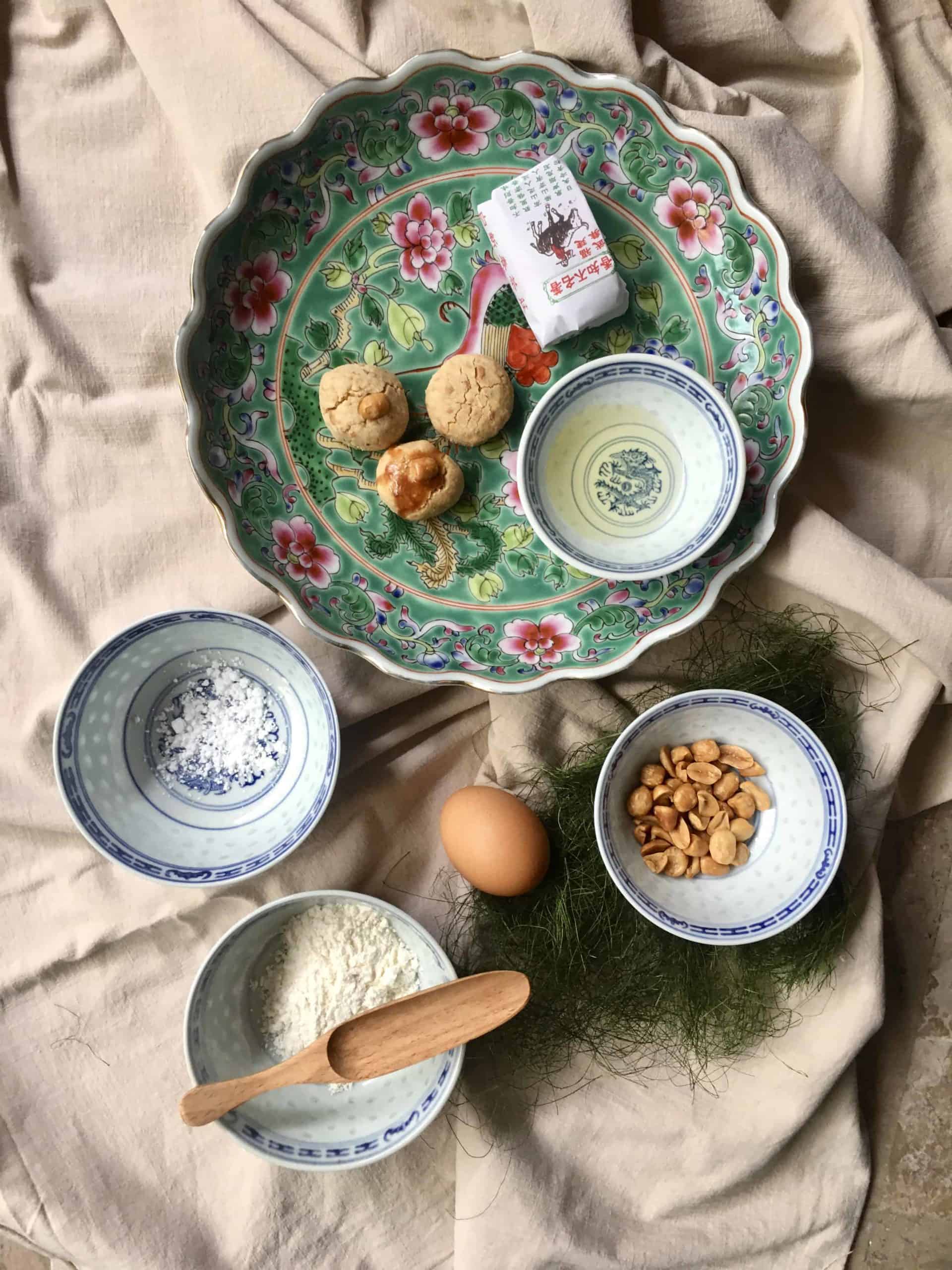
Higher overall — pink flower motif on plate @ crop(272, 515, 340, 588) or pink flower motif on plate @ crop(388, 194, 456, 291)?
pink flower motif on plate @ crop(388, 194, 456, 291)

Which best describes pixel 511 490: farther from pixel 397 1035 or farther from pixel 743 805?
pixel 397 1035

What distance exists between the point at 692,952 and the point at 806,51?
1287mm

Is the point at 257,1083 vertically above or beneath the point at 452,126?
beneath

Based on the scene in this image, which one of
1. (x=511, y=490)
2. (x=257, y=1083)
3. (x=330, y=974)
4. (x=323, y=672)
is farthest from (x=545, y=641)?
(x=257, y=1083)

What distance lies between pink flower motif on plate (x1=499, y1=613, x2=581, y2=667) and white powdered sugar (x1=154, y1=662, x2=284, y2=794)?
35 centimetres

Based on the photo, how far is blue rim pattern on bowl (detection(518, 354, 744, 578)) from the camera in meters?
1.14

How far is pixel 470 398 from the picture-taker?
119 cm

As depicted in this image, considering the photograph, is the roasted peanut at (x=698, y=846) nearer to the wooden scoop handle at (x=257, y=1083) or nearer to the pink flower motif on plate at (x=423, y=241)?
the wooden scoop handle at (x=257, y=1083)

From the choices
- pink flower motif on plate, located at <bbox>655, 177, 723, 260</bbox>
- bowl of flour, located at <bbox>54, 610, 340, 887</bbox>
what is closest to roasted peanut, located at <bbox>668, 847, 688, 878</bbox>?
bowl of flour, located at <bbox>54, 610, 340, 887</bbox>

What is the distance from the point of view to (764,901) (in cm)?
123

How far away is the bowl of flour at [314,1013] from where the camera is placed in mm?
1227

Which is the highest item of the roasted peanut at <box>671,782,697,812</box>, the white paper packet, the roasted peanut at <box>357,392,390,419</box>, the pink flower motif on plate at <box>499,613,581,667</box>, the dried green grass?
the white paper packet

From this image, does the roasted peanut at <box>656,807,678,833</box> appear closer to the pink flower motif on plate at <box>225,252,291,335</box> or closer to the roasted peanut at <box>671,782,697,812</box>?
the roasted peanut at <box>671,782,697,812</box>

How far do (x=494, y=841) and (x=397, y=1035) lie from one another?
284 millimetres
